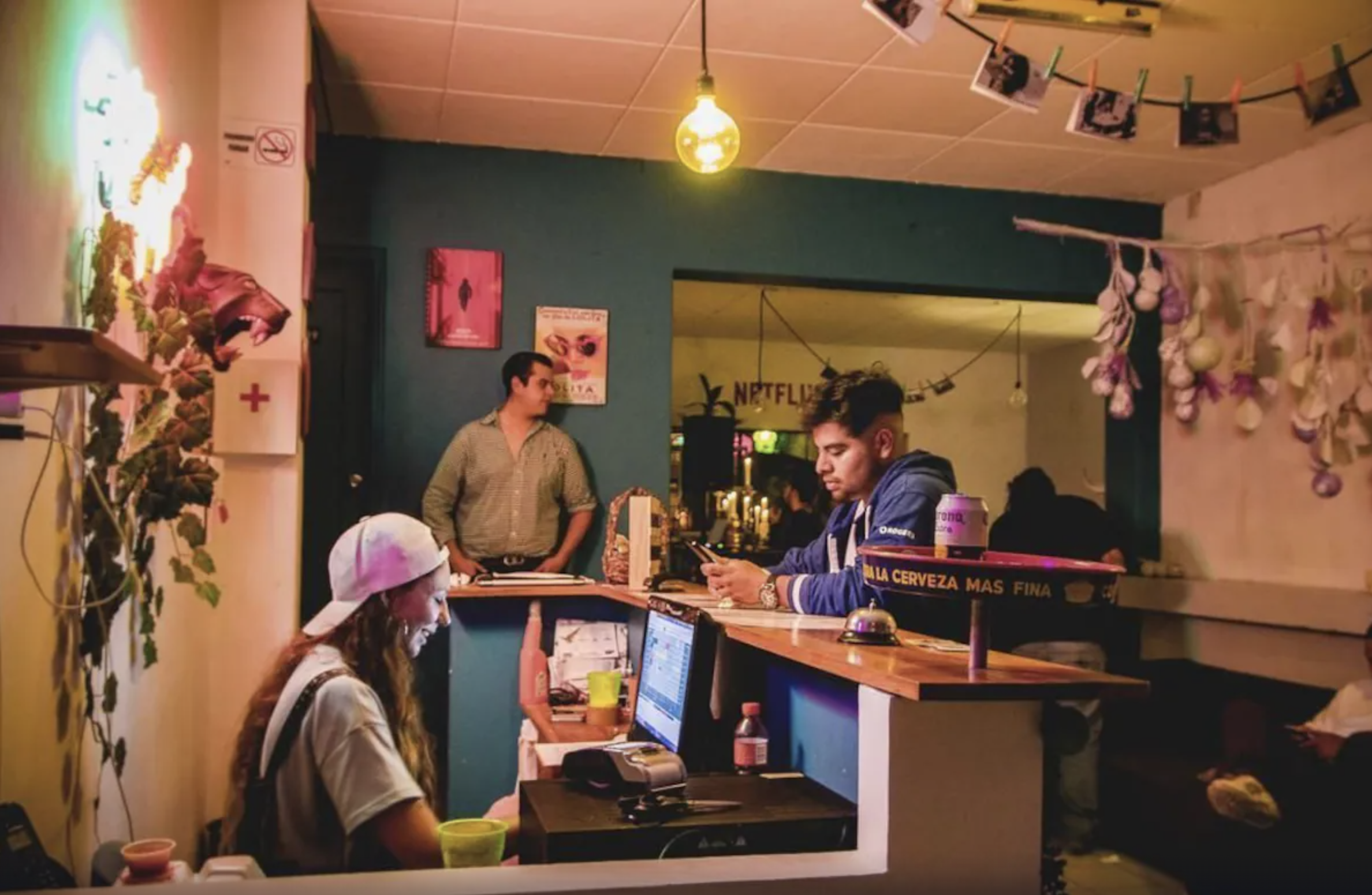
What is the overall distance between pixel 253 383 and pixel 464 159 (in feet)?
5.91

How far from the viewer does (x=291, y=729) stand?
1.92 metres

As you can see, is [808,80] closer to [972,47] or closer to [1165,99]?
[972,47]

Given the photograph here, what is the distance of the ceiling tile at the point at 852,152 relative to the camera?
15.4ft

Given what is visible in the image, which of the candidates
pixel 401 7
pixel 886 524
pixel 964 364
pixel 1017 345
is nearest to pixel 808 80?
pixel 401 7

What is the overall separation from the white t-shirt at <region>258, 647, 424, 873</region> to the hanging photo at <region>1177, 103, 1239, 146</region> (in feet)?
10.1

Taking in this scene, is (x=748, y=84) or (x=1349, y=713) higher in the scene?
(x=748, y=84)

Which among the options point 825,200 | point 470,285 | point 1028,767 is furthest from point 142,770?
point 825,200

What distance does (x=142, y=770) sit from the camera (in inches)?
107

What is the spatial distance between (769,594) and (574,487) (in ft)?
7.27

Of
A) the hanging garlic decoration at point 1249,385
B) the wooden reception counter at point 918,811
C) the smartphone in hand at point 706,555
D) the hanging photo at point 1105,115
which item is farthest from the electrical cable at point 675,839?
the hanging garlic decoration at point 1249,385

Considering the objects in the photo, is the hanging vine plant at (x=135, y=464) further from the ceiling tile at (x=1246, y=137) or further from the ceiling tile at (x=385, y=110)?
the ceiling tile at (x=1246, y=137)

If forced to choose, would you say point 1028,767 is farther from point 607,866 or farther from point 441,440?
point 441,440

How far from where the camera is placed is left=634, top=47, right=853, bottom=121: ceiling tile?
396 centimetres

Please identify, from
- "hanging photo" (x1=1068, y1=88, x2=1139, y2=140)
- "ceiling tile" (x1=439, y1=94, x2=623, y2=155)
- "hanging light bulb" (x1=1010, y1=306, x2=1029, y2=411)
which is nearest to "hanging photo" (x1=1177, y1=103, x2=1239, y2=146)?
"hanging photo" (x1=1068, y1=88, x2=1139, y2=140)
